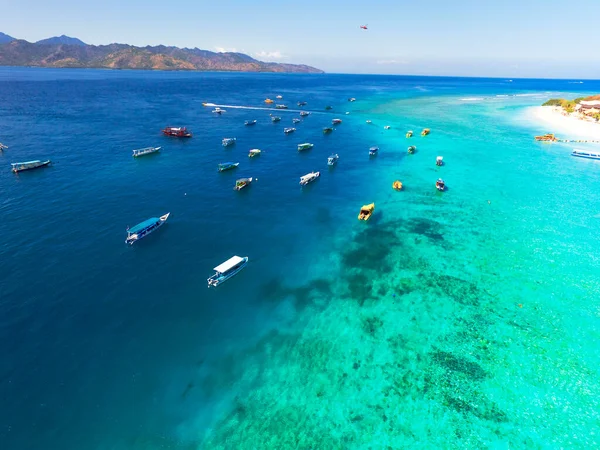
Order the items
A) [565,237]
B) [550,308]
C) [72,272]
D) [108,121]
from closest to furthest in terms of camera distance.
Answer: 1. [550,308]
2. [72,272]
3. [565,237]
4. [108,121]

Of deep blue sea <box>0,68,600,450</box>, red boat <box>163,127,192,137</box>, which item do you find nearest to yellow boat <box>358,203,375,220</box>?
deep blue sea <box>0,68,600,450</box>

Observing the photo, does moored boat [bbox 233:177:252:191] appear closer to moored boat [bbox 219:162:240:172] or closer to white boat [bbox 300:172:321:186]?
moored boat [bbox 219:162:240:172]

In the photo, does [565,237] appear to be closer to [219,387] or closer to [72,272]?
[219,387]

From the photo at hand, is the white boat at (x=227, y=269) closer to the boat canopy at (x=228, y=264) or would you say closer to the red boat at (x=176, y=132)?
the boat canopy at (x=228, y=264)

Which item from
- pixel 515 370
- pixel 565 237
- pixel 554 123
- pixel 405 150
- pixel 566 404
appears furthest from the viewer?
pixel 554 123

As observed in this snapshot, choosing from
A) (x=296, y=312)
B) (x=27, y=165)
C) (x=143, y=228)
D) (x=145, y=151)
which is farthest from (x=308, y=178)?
(x=27, y=165)

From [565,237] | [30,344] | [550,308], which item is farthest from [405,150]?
[30,344]
